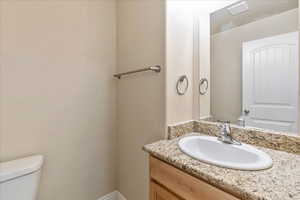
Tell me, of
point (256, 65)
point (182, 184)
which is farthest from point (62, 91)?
point (256, 65)

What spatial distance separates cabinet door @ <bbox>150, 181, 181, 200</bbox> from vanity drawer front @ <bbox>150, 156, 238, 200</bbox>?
0.09 ft

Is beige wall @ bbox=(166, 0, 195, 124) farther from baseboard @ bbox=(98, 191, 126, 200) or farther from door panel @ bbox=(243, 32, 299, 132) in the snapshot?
baseboard @ bbox=(98, 191, 126, 200)

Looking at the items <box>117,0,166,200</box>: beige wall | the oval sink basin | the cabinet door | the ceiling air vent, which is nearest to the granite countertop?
the oval sink basin

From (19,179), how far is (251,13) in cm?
171

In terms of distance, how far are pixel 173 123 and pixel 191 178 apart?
0.45 m

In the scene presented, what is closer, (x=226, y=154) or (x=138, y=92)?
(x=226, y=154)

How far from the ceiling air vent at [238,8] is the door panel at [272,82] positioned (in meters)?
0.23

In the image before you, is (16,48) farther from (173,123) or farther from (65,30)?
(173,123)

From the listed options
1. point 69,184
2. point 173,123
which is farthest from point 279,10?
point 69,184

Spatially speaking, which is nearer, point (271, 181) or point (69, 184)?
point (271, 181)

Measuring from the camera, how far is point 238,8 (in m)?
1.10

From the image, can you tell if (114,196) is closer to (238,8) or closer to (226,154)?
(226,154)

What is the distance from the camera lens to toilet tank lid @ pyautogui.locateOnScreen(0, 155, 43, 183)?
33.3 inches

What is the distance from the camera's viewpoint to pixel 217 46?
124 cm
